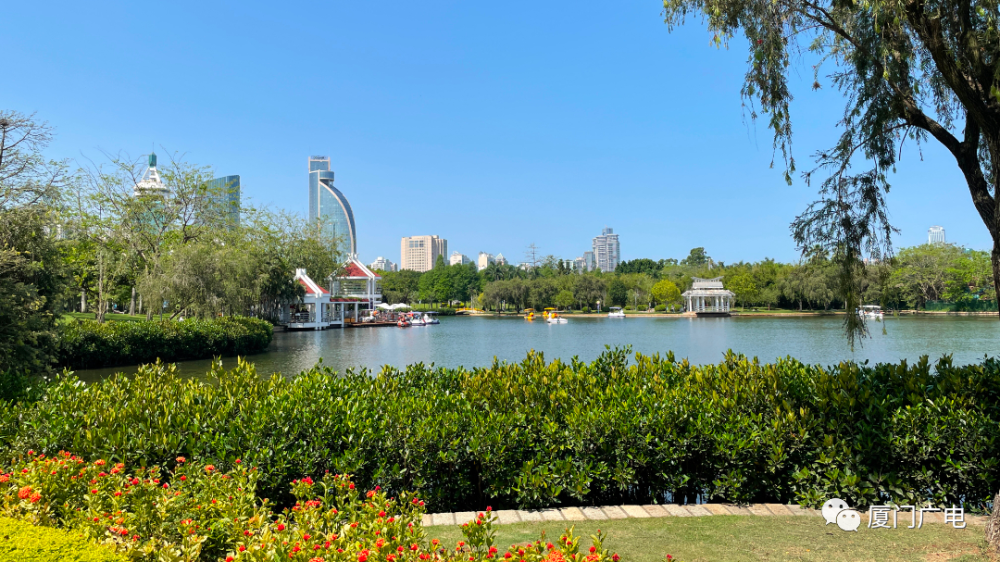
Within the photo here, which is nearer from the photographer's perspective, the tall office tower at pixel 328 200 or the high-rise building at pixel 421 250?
the tall office tower at pixel 328 200

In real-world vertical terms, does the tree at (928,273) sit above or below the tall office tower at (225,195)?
below

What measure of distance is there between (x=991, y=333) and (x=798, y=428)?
3316 centimetres

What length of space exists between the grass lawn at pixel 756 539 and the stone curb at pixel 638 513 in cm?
8

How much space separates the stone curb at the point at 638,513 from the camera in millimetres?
3527

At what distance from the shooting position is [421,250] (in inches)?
7485

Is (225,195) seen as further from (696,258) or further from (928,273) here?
(696,258)

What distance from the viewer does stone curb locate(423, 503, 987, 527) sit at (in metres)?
3.53

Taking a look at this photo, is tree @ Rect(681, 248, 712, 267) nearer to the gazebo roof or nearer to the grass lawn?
the gazebo roof

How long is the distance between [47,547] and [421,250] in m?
190

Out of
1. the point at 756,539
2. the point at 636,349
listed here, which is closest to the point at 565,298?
the point at 636,349

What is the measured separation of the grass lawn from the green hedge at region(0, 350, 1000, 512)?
0.37m

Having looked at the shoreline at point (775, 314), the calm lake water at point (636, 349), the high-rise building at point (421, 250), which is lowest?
the calm lake water at point (636, 349)

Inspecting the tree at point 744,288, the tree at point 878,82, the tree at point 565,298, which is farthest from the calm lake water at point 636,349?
A: the tree at point 565,298

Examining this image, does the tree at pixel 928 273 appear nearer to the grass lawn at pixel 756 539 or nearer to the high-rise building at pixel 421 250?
the grass lawn at pixel 756 539
